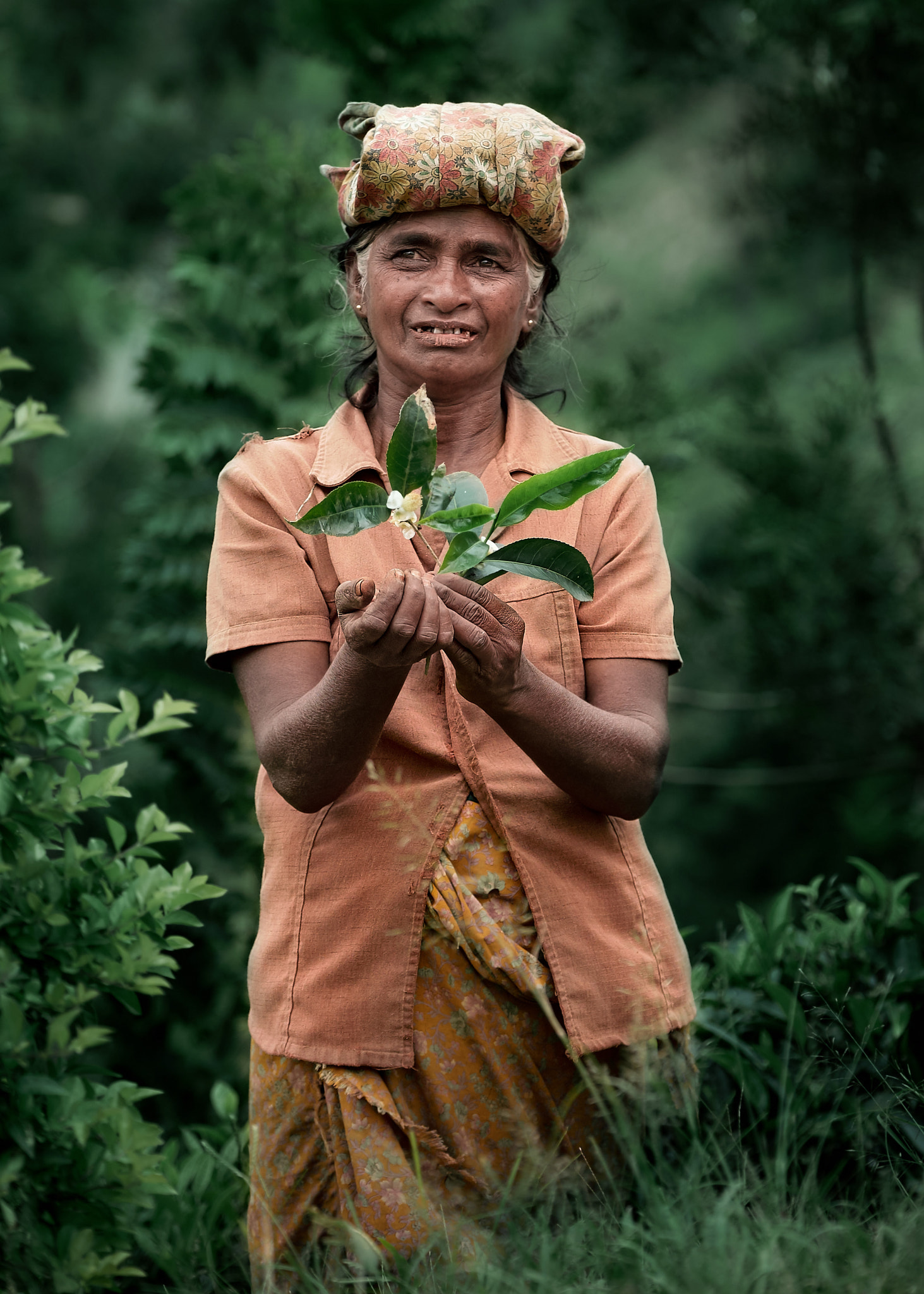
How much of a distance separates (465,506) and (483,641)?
21 centimetres

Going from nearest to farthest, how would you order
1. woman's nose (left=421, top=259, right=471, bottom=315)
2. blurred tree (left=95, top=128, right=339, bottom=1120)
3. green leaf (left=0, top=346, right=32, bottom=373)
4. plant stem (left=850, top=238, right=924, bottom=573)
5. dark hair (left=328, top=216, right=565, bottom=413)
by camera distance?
woman's nose (left=421, top=259, right=471, bottom=315), dark hair (left=328, top=216, right=565, bottom=413), green leaf (left=0, top=346, right=32, bottom=373), plant stem (left=850, top=238, right=924, bottom=573), blurred tree (left=95, top=128, right=339, bottom=1120)

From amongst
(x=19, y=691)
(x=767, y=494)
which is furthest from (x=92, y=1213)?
(x=767, y=494)

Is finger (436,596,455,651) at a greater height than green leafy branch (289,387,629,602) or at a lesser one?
lesser

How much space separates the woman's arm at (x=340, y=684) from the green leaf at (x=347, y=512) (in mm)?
111

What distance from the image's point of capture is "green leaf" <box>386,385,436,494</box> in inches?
73.7

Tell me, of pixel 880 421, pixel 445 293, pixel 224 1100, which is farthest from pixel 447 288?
pixel 880 421

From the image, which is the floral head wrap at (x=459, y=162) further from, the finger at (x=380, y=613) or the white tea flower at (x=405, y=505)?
the finger at (x=380, y=613)

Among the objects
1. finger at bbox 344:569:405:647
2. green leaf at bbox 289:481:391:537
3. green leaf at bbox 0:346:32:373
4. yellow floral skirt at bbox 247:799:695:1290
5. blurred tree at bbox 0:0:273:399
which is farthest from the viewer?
blurred tree at bbox 0:0:273:399

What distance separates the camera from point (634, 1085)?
6.61 feet

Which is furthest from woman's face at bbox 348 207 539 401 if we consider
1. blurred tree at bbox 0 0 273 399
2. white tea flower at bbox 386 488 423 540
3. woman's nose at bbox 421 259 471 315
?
blurred tree at bbox 0 0 273 399

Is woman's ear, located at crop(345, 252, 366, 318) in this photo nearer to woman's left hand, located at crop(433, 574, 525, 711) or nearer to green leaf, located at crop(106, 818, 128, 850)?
woman's left hand, located at crop(433, 574, 525, 711)

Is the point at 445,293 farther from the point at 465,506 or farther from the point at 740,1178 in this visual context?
the point at 740,1178

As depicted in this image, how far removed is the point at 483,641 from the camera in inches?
68.7

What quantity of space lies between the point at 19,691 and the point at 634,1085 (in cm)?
122
